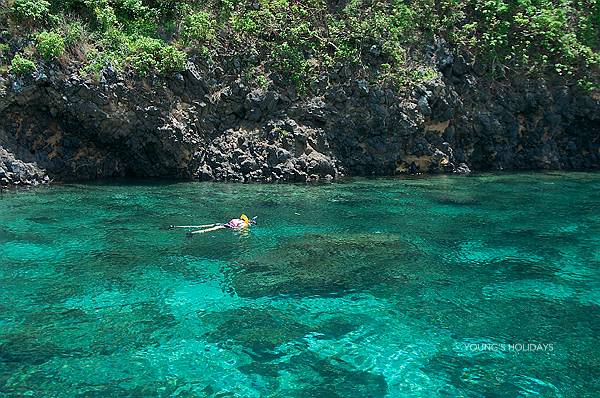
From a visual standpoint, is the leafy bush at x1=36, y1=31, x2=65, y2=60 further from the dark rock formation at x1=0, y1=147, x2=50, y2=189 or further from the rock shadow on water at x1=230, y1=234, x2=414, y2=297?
the rock shadow on water at x1=230, y1=234, x2=414, y2=297

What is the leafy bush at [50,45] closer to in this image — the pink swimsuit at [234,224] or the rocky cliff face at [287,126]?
the rocky cliff face at [287,126]

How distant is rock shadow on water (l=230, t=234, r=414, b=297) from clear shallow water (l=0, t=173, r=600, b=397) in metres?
0.06

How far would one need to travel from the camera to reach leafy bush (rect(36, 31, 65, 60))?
1934 cm

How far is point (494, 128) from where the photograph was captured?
24594mm

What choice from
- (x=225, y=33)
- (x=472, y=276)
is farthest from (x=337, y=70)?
(x=472, y=276)

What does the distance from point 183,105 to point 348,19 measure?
327 inches

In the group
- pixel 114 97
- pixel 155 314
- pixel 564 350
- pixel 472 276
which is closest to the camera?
pixel 564 350

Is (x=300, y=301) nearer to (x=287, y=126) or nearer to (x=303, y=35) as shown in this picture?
(x=287, y=126)

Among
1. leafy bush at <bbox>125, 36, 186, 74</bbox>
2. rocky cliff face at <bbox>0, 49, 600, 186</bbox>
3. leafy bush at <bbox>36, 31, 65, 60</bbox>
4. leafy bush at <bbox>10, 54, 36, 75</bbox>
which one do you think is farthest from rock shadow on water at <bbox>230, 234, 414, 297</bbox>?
leafy bush at <bbox>10, 54, 36, 75</bbox>

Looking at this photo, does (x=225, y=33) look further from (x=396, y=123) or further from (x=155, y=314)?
(x=155, y=314)

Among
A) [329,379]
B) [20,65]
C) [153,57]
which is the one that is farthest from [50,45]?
[329,379]

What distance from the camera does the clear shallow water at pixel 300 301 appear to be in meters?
6.95

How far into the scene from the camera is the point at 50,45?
63.7ft

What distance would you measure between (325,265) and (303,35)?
1460 centimetres
